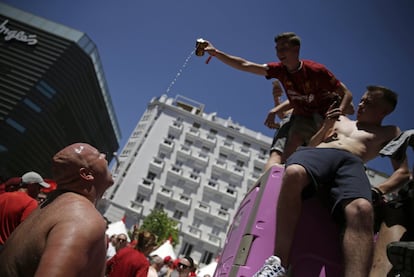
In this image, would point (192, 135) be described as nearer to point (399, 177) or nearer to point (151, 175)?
point (151, 175)

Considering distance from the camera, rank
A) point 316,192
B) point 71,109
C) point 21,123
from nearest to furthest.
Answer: point 316,192 → point 21,123 → point 71,109

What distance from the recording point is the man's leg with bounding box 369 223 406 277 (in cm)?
181

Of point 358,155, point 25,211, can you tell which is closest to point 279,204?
point 358,155

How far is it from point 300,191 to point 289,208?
0.43ft

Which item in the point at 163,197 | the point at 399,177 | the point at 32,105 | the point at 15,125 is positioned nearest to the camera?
the point at 399,177

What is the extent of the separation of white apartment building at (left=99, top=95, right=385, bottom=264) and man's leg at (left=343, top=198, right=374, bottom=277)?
3806cm

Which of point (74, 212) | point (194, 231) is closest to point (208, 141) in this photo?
point (194, 231)

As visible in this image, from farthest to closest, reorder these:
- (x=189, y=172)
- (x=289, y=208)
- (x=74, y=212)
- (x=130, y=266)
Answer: (x=189, y=172) → (x=130, y=266) → (x=289, y=208) → (x=74, y=212)

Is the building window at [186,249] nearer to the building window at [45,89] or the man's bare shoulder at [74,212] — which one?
the building window at [45,89]

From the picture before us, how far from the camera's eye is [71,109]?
4409 cm

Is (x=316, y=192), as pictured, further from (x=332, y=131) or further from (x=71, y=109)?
(x=71, y=109)

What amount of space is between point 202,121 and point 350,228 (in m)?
47.1

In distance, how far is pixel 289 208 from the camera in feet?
6.13

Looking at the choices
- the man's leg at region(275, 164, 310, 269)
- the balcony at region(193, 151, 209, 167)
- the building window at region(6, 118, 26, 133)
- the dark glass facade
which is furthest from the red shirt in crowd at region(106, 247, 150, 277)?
the balcony at region(193, 151, 209, 167)
